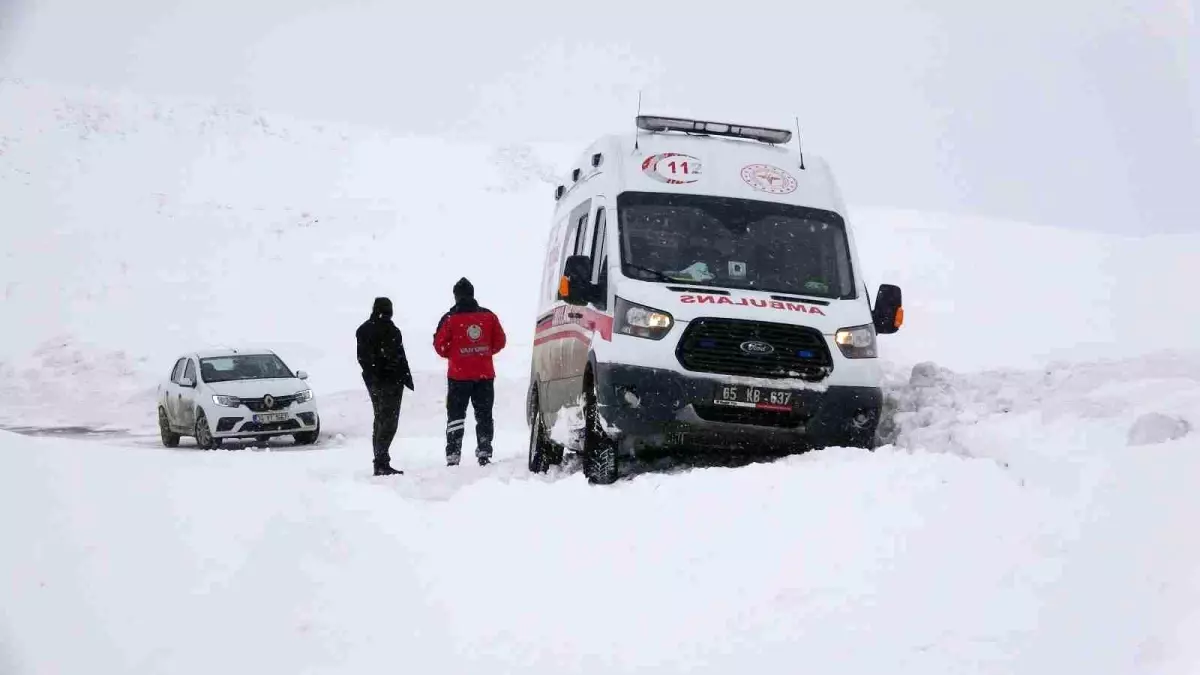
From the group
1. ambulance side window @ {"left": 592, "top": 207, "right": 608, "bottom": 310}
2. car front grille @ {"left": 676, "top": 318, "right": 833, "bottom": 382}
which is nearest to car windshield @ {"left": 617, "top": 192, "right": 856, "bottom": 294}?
ambulance side window @ {"left": 592, "top": 207, "right": 608, "bottom": 310}

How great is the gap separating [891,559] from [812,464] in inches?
79.6

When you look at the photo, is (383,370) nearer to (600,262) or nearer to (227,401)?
(600,262)

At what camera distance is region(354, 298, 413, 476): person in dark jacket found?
11508mm

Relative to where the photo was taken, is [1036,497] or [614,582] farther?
[1036,497]

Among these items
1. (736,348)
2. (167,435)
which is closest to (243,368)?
(167,435)

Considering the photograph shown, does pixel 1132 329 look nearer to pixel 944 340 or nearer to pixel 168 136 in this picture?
pixel 944 340

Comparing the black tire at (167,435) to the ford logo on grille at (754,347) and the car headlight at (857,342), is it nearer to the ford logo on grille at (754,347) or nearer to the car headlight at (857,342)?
the ford logo on grille at (754,347)

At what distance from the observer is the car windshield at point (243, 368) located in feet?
59.3

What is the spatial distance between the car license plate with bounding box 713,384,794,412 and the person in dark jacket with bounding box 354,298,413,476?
13.0 ft

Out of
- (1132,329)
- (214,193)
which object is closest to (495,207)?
(214,193)

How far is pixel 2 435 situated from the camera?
948 centimetres

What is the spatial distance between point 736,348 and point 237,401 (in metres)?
10.5

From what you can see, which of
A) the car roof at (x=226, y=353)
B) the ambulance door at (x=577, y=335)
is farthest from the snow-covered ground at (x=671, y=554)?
the car roof at (x=226, y=353)

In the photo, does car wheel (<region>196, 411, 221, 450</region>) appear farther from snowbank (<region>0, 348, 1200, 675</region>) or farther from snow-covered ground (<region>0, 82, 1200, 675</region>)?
snowbank (<region>0, 348, 1200, 675</region>)
